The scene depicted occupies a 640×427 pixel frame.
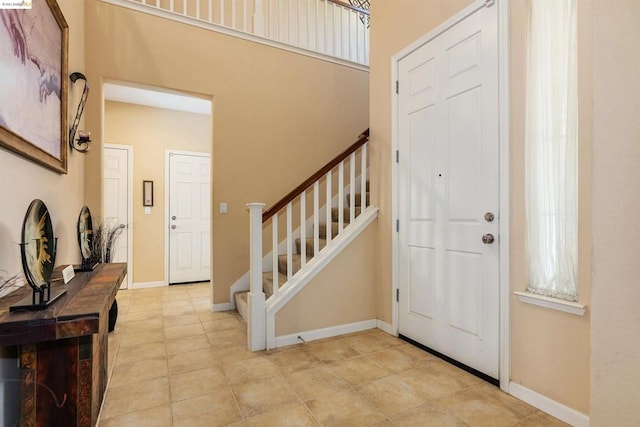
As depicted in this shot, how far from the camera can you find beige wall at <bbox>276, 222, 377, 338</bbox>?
2.62m

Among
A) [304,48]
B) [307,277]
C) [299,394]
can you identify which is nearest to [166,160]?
[304,48]

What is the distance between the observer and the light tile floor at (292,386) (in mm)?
1644

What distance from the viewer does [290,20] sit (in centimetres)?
403

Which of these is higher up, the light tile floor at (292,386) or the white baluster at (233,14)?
the white baluster at (233,14)

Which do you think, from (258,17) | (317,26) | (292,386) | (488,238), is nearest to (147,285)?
(292,386)

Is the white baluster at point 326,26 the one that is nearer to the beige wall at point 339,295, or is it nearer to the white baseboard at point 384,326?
the beige wall at point 339,295

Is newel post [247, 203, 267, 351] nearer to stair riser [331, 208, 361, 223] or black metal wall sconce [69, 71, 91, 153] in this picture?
stair riser [331, 208, 361, 223]

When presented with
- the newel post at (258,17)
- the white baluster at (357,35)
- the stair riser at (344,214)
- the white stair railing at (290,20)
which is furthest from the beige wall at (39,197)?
the white baluster at (357,35)

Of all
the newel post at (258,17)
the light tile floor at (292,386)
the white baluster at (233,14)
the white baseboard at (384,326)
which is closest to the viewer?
the light tile floor at (292,386)

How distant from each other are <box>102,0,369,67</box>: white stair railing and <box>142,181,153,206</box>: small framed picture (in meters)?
2.40

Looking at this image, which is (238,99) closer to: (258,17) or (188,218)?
(258,17)

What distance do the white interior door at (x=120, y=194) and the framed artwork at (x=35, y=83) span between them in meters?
2.69

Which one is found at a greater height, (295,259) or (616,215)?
(616,215)

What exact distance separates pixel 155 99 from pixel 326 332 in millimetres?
4007
